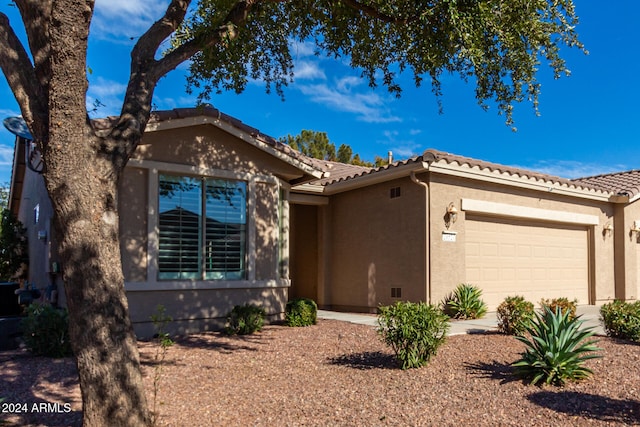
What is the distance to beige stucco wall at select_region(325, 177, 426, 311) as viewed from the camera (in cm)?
1131

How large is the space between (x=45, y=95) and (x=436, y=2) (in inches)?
197

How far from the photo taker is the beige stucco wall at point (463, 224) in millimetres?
11062

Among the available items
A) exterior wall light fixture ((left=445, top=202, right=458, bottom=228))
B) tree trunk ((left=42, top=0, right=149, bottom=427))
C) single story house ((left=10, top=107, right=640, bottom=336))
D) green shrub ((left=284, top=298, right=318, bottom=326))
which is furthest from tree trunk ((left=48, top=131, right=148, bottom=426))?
exterior wall light fixture ((left=445, top=202, right=458, bottom=228))

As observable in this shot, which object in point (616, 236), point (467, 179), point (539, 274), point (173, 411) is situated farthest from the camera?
point (616, 236)

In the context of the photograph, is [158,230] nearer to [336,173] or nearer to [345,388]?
[345,388]

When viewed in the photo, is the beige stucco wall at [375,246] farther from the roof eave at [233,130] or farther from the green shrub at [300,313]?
the green shrub at [300,313]

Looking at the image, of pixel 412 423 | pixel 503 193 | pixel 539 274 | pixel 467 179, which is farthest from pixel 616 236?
pixel 412 423

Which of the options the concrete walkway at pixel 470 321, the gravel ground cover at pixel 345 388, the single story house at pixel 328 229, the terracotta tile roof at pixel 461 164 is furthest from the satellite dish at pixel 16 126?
the concrete walkway at pixel 470 321

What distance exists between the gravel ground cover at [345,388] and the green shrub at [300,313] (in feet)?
6.06

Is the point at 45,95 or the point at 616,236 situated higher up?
the point at 45,95

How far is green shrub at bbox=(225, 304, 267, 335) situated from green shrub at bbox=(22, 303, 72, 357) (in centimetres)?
267

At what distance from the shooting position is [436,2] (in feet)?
23.0

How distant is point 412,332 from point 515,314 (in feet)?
8.95

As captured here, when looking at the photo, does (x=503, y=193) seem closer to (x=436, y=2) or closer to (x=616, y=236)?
(x=616, y=236)
